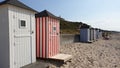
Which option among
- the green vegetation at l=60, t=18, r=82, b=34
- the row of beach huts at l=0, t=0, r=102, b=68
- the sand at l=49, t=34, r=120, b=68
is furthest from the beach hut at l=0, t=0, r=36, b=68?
the green vegetation at l=60, t=18, r=82, b=34

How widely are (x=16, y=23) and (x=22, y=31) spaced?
0.45 metres

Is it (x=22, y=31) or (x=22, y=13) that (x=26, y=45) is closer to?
(x=22, y=31)

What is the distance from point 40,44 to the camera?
287 inches

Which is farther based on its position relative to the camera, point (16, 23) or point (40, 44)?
point (40, 44)

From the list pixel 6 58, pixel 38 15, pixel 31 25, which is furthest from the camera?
pixel 38 15

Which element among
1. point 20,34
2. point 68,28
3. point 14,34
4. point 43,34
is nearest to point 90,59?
point 43,34

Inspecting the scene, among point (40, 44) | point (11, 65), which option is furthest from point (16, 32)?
point (40, 44)

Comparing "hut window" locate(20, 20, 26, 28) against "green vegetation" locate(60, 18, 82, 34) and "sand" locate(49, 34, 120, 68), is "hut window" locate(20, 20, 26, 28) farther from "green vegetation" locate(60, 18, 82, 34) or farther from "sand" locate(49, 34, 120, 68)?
"green vegetation" locate(60, 18, 82, 34)

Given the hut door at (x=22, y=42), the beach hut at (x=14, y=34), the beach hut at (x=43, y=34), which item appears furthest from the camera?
the beach hut at (x=43, y=34)

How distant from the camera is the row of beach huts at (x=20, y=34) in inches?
198

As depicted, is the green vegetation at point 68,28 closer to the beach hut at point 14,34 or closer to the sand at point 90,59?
the sand at point 90,59

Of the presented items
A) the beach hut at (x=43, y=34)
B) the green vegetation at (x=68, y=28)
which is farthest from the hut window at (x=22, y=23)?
the green vegetation at (x=68, y=28)

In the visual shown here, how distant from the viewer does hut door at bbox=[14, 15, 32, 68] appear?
533 cm

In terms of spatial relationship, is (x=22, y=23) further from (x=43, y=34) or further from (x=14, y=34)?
(x=43, y=34)
